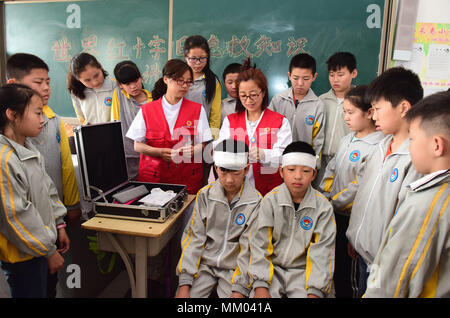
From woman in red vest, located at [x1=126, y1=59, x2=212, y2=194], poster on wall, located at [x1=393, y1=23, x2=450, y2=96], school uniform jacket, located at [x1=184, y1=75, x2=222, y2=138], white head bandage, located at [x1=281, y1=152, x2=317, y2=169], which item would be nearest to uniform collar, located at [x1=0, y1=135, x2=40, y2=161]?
woman in red vest, located at [x1=126, y1=59, x2=212, y2=194]

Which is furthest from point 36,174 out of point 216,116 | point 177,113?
point 216,116

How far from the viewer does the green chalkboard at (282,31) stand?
2771 mm

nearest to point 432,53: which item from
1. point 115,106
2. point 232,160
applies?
point 232,160

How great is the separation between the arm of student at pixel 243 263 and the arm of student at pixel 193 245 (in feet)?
0.68

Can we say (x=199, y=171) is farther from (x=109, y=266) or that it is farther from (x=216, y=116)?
(x=109, y=266)

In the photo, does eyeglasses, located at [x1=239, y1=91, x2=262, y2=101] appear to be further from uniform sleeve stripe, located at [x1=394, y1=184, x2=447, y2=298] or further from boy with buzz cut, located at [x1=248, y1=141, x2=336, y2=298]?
uniform sleeve stripe, located at [x1=394, y1=184, x2=447, y2=298]

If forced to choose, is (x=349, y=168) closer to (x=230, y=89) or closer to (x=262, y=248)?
(x=262, y=248)

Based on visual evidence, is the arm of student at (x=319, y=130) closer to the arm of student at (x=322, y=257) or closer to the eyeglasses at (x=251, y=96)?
the eyeglasses at (x=251, y=96)

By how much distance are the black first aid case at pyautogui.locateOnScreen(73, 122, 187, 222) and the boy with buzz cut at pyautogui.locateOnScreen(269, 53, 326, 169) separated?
119 centimetres

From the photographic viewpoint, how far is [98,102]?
2.60 metres

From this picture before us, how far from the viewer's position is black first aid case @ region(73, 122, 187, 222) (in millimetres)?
1511

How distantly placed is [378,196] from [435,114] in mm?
477

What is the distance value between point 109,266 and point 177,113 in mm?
1224

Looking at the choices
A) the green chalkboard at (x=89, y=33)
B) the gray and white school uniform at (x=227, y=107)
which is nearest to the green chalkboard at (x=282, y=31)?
the green chalkboard at (x=89, y=33)
